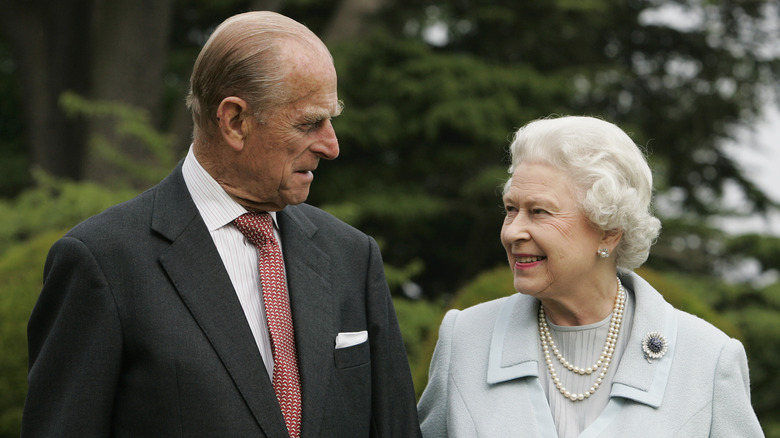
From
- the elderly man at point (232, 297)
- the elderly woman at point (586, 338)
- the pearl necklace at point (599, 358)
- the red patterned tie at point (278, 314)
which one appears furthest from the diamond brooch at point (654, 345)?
the red patterned tie at point (278, 314)

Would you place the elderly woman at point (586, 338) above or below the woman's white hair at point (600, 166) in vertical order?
below

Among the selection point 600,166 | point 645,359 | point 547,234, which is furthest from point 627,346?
point 600,166

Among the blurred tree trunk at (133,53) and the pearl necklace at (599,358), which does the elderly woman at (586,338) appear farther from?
the blurred tree trunk at (133,53)

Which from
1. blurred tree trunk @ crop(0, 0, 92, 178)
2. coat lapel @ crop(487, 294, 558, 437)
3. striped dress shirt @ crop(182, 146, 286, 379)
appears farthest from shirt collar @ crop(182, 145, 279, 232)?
blurred tree trunk @ crop(0, 0, 92, 178)

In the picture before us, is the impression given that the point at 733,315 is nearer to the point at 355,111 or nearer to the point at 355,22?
the point at 355,111

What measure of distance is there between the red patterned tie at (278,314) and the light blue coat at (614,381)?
0.60 metres

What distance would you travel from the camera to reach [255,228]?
2703 millimetres

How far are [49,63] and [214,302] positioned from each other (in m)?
9.23

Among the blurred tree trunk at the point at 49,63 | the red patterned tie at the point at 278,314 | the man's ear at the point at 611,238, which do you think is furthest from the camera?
the blurred tree trunk at the point at 49,63

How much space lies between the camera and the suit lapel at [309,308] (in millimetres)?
2617

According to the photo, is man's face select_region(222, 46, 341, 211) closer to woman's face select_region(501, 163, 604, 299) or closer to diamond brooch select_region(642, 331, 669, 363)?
woman's face select_region(501, 163, 604, 299)

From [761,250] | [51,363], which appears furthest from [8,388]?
[761,250]

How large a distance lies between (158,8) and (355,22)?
82.2 inches

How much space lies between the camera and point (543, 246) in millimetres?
2848
